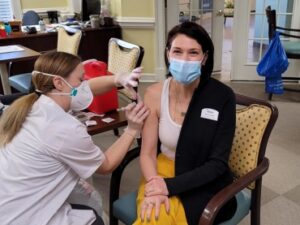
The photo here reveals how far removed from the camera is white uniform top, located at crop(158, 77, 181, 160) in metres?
1.40

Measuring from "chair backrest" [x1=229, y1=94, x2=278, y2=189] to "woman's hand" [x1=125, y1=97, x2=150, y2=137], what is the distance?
0.41 metres

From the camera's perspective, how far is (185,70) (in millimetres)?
1365

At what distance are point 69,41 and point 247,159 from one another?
2.35 meters

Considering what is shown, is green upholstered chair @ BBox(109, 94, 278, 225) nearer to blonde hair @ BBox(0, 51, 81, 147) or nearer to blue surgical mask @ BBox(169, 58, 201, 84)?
blue surgical mask @ BBox(169, 58, 201, 84)

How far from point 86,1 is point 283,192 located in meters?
3.44

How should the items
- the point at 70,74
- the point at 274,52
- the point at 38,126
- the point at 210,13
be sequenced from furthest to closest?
the point at 210,13
the point at 274,52
the point at 70,74
the point at 38,126

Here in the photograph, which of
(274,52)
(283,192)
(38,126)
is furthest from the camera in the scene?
(274,52)

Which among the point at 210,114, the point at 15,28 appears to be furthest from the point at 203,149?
the point at 15,28

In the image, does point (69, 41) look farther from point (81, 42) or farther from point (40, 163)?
point (40, 163)


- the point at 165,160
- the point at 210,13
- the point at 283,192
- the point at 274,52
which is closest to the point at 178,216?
the point at 165,160

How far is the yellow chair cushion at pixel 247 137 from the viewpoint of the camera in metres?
1.37

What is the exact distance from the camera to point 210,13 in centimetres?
439

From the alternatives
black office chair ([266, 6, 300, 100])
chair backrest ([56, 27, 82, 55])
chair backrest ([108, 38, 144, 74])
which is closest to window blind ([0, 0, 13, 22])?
chair backrest ([56, 27, 82, 55])

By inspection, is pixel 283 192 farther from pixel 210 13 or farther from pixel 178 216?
pixel 210 13
